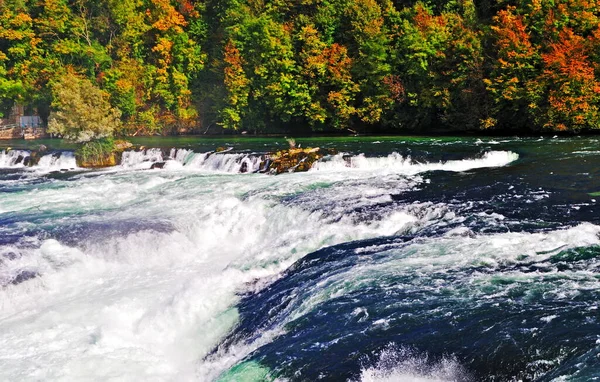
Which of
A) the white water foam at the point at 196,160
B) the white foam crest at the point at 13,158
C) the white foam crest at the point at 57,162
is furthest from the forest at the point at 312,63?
the white foam crest at the point at 13,158

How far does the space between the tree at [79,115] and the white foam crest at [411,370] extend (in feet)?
87.0

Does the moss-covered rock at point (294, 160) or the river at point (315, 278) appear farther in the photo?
the moss-covered rock at point (294, 160)

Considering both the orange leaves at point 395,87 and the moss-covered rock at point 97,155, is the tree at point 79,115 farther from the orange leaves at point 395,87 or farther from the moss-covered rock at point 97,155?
the orange leaves at point 395,87

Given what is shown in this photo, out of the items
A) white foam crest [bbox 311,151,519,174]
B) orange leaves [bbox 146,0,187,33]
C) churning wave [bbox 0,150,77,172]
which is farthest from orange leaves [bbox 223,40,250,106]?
white foam crest [bbox 311,151,519,174]

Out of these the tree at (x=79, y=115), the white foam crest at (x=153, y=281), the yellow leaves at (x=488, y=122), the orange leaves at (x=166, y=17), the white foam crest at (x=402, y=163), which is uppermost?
the orange leaves at (x=166, y=17)

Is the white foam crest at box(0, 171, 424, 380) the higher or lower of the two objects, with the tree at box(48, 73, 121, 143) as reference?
lower

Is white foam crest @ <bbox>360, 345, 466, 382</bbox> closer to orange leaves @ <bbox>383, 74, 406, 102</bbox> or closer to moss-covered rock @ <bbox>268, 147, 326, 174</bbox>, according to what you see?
moss-covered rock @ <bbox>268, 147, 326, 174</bbox>

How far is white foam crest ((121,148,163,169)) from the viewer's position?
3212cm

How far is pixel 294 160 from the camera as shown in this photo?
84.6 ft

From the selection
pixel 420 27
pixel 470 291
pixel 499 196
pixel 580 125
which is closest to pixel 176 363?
pixel 470 291

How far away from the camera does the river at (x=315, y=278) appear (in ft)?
27.4

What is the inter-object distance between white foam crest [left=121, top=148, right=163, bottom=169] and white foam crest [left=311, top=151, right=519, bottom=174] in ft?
37.3

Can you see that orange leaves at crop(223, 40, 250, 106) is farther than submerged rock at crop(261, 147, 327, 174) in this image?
Yes

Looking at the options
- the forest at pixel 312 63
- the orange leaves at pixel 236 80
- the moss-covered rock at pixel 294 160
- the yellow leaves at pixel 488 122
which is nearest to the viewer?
the moss-covered rock at pixel 294 160
